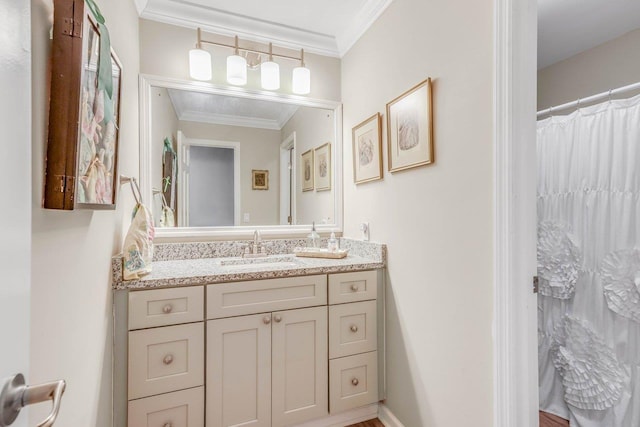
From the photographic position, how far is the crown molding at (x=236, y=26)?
72.5 inches

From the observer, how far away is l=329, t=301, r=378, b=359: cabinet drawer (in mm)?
1670

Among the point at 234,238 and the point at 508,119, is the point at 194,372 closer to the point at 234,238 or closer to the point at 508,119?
the point at 234,238

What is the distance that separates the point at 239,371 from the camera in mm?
1478

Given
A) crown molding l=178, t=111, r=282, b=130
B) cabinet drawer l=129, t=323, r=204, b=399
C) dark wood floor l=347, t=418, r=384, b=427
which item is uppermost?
crown molding l=178, t=111, r=282, b=130

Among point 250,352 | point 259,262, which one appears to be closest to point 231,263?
point 259,262

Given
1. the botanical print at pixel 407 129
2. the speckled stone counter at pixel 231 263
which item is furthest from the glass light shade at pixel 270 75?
the speckled stone counter at pixel 231 263

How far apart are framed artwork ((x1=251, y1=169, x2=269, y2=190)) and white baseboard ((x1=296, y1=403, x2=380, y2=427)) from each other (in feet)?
4.88

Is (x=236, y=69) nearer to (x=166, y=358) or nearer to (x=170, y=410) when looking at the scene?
(x=166, y=358)

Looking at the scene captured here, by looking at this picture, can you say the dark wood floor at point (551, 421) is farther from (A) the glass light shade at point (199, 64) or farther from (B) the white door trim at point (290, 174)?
(A) the glass light shade at point (199, 64)

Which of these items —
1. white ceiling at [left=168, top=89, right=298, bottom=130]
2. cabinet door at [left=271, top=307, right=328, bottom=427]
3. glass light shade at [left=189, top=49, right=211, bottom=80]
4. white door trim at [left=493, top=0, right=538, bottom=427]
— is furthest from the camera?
white ceiling at [left=168, top=89, right=298, bottom=130]

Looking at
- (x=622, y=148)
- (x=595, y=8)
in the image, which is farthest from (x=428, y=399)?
(x=595, y=8)

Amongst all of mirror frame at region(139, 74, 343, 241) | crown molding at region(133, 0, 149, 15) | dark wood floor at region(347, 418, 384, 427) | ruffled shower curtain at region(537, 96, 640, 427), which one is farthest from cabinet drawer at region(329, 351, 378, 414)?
crown molding at region(133, 0, 149, 15)

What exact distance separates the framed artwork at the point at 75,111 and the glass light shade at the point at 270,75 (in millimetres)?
1157

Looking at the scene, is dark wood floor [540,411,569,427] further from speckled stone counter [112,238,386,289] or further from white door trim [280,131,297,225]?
white door trim [280,131,297,225]
